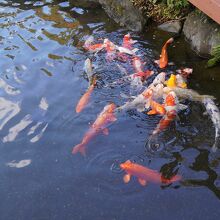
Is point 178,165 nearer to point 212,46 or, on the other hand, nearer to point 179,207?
point 179,207

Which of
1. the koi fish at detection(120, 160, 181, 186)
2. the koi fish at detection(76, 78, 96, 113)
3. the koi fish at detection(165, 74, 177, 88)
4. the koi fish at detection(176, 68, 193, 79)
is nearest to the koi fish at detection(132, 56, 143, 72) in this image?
the koi fish at detection(176, 68, 193, 79)

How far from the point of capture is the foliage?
721 cm

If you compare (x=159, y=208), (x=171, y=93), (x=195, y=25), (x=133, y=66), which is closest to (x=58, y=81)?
(x=133, y=66)

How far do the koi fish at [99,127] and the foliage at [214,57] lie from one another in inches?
85.0

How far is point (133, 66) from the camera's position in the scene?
776 centimetres

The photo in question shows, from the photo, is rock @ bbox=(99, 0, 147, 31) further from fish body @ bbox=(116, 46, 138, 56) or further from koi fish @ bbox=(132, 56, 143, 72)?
koi fish @ bbox=(132, 56, 143, 72)

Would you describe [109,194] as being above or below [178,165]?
below

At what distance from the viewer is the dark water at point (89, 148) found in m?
5.09

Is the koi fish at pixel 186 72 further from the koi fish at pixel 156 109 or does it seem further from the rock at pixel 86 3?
the rock at pixel 86 3

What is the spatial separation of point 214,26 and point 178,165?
137 inches

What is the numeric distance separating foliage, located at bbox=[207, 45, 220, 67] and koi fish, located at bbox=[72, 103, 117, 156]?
216 cm

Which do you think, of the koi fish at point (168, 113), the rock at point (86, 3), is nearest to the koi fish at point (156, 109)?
the koi fish at point (168, 113)

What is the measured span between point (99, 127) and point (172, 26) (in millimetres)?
3652

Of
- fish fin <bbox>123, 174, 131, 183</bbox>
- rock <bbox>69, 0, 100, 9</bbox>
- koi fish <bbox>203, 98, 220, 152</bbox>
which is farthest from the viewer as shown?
rock <bbox>69, 0, 100, 9</bbox>
